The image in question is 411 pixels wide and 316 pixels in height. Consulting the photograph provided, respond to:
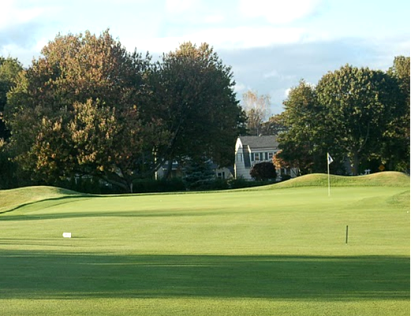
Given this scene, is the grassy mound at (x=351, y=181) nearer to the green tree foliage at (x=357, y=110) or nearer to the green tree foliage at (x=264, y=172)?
the green tree foliage at (x=357, y=110)

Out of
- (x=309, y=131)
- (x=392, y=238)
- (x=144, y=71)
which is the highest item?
(x=144, y=71)

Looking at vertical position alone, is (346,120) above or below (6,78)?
below

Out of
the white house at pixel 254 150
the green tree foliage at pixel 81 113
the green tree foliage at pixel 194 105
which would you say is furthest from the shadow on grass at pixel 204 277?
the white house at pixel 254 150

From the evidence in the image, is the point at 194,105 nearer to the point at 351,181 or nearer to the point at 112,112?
the point at 112,112

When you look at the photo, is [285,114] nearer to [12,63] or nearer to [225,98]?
[225,98]

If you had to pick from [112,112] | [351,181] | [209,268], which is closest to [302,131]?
[112,112]

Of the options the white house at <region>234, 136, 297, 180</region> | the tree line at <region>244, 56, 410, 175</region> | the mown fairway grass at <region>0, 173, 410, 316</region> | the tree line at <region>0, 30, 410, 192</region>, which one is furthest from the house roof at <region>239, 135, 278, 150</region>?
the mown fairway grass at <region>0, 173, 410, 316</region>

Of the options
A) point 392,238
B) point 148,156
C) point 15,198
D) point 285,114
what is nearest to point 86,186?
point 148,156

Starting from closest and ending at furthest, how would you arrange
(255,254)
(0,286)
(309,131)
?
1. (0,286)
2. (255,254)
3. (309,131)

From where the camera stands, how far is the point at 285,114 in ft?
265

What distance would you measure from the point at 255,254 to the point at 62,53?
5324cm

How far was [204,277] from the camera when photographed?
32.3 feet

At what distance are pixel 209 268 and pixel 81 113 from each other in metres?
47.4

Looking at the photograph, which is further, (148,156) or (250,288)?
(148,156)
